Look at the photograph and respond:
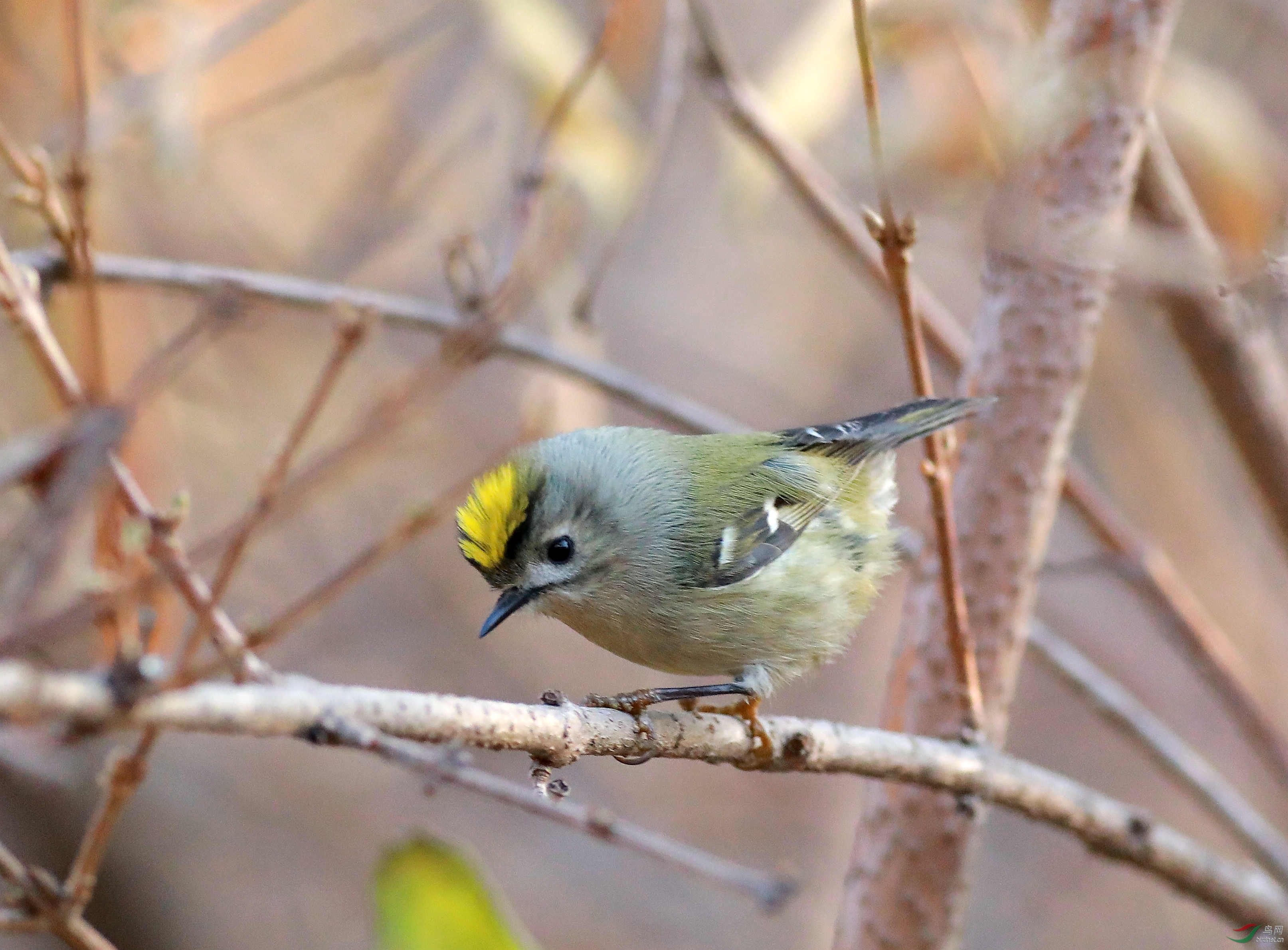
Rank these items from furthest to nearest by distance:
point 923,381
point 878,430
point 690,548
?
point 878,430 → point 690,548 → point 923,381

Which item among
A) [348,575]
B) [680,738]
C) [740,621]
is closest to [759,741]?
[680,738]

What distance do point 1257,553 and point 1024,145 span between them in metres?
2.14

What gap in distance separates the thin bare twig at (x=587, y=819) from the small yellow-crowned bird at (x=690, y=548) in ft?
0.50

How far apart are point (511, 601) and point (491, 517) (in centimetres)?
12

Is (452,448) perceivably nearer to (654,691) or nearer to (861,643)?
(861,643)

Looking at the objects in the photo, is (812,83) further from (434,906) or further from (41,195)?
(434,906)

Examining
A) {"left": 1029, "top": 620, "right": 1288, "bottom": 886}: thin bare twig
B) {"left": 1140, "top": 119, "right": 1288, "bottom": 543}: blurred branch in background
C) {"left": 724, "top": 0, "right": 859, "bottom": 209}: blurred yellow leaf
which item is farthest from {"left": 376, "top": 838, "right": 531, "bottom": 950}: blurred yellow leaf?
{"left": 1140, "top": 119, "right": 1288, "bottom": 543}: blurred branch in background

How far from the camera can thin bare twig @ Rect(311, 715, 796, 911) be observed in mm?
1224

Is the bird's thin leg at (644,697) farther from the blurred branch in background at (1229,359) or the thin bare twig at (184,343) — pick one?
the blurred branch in background at (1229,359)

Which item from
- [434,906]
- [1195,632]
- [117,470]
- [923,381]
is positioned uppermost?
[1195,632]

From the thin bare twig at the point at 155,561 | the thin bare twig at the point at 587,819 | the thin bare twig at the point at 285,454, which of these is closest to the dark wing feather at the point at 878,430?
the thin bare twig at the point at 587,819

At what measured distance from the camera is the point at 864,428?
177cm

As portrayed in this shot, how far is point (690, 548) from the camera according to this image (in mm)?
1558

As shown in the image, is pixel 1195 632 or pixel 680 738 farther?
pixel 1195 632
